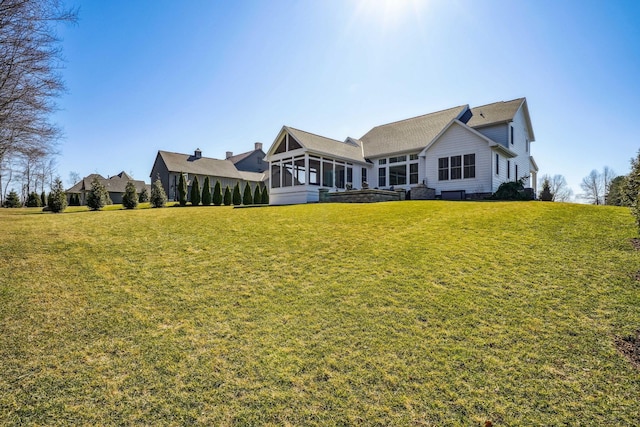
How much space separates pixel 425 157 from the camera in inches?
790

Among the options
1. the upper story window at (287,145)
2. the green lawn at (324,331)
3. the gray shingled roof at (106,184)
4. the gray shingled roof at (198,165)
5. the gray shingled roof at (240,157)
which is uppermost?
the gray shingled roof at (240,157)

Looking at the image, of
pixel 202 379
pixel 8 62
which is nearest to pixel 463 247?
pixel 202 379

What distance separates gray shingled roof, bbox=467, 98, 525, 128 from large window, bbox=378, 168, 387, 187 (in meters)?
5.99

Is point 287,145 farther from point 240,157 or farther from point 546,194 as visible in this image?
point 240,157

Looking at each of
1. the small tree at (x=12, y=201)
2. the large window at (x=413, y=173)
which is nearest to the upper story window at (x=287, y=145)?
the large window at (x=413, y=173)

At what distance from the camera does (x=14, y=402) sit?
340 cm

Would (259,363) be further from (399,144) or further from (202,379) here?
(399,144)

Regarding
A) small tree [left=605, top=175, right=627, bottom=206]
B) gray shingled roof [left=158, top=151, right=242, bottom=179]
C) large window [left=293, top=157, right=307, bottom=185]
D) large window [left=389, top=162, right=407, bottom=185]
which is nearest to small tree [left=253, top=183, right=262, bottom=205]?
large window [left=293, top=157, right=307, bottom=185]

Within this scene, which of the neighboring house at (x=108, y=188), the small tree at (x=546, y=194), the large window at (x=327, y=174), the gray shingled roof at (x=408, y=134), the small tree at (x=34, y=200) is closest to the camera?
the small tree at (x=546, y=194)

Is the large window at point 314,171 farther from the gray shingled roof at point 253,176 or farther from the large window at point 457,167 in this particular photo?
the gray shingled roof at point 253,176

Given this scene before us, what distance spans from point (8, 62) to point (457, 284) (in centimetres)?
1344

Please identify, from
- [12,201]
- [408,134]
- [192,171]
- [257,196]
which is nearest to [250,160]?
[192,171]

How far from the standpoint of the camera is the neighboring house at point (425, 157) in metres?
18.4

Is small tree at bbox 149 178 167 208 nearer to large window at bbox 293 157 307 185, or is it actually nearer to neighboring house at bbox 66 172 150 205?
large window at bbox 293 157 307 185
